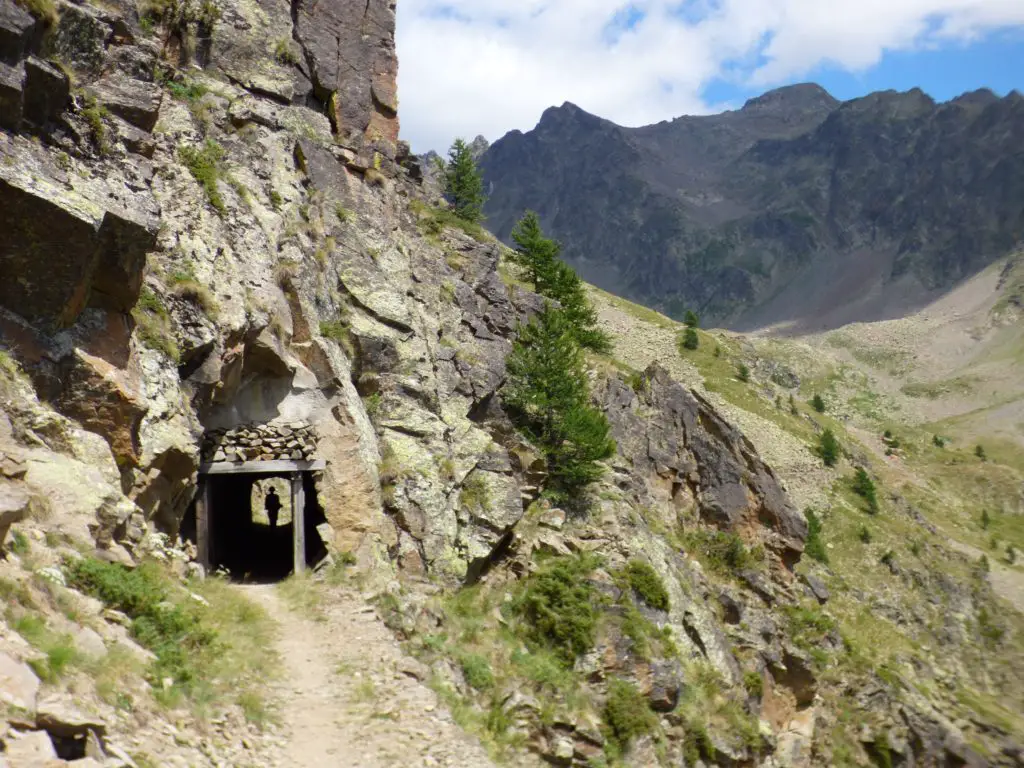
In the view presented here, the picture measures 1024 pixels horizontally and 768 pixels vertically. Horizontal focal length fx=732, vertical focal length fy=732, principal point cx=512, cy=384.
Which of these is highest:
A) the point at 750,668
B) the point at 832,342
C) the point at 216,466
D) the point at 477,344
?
the point at 832,342

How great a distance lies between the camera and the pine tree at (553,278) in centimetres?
4384

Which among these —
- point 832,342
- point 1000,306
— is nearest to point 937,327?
point 1000,306

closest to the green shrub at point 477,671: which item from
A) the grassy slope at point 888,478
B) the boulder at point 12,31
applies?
the boulder at point 12,31

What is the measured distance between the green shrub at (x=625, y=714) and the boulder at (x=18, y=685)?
1593 centimetres

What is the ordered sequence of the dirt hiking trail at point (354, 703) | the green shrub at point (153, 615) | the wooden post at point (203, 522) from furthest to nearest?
the wooden post at point (203, 522)
the dirt hiking trail at point (354, 703)
the green shrub at point (153, 615)

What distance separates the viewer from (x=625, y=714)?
67.3ft

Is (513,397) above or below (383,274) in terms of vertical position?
below

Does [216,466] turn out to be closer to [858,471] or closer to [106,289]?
[106,289]

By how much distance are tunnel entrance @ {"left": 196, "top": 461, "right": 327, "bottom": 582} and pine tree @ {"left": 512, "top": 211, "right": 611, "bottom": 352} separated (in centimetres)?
2048

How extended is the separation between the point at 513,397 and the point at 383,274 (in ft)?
23.9

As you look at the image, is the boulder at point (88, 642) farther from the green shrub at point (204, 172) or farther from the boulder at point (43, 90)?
the green shrub at point (204, 172)

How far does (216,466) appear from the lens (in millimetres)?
19422

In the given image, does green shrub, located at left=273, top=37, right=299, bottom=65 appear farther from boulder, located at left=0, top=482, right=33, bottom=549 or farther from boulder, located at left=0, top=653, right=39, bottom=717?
boulder, located at left=0, top=653, right=39, bottom=717

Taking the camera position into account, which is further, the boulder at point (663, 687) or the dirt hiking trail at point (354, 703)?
the boulder at point (663, 687)
